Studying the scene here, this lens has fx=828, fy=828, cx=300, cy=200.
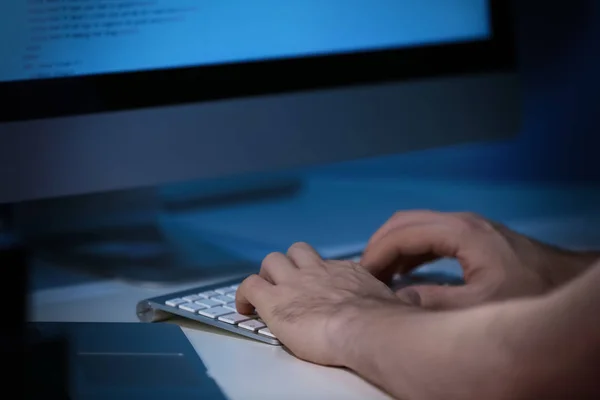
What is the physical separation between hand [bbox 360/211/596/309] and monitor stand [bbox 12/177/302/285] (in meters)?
0.13

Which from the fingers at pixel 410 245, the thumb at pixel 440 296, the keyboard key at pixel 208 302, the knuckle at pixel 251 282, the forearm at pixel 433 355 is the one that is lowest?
the thumb at pixel 440 296

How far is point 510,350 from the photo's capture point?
325 mm

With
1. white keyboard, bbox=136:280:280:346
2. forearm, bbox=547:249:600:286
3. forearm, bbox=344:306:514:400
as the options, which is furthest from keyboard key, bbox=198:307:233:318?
forearm, bbox=547:249:600:286

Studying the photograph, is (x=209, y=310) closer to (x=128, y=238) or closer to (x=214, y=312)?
(x=214, y=312)

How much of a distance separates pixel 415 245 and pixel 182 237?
0.27 m

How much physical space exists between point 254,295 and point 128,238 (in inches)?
11.7

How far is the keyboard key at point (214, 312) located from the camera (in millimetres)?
485

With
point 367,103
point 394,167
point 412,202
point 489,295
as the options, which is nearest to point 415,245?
point 489,295

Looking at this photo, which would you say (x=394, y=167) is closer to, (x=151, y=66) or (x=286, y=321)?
(x=151, y=66)

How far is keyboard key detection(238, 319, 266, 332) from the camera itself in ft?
1.54

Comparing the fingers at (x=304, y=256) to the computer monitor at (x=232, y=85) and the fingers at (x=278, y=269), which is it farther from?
the computer monitor at (x=232, y=85)

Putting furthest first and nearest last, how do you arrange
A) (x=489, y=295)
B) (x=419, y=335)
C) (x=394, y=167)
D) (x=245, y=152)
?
(x=394, y=167) → (x=245, y=152) → (x=489, y=295) → (x=419, y=335)

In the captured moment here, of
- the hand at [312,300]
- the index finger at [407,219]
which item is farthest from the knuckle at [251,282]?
the index finger at [407,219]

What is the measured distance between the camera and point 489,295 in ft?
1.68
